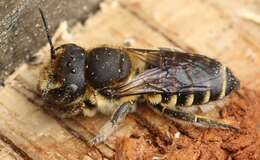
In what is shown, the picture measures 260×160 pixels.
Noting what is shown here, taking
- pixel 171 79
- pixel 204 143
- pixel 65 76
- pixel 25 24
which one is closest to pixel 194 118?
pixel 204 143

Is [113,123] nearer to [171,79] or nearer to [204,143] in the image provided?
[171,79]

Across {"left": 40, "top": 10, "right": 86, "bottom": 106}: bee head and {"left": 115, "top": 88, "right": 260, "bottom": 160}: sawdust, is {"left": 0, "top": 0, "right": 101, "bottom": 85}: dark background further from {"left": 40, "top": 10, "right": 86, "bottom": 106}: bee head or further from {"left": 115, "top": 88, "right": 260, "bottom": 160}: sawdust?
{"left": 115, "top": 88, "right": 260, "bottom": 160}: sawdust

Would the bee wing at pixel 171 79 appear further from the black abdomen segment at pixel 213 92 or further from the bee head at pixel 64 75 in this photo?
the bee head at pixel 64 75

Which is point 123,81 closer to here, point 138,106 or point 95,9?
point 138,106

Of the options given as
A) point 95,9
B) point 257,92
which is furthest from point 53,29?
point 257,92

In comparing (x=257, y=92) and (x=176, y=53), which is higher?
(x=176, y=53)

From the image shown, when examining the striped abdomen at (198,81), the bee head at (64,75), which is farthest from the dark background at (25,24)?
the striped abdomen at (198,81)
